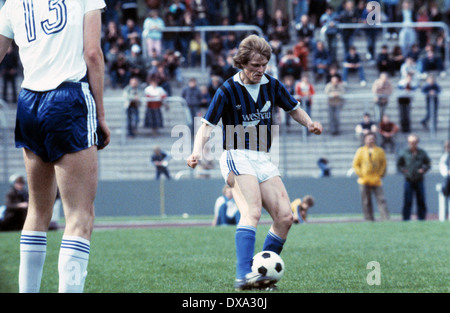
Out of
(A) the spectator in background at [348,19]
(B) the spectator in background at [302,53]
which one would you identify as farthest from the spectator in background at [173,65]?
(A) the spectator in background at [348,19]

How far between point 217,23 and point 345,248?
18000 millimetres

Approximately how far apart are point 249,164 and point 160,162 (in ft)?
51.2

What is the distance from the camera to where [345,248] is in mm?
11016

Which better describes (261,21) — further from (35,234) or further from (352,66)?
(35,234)

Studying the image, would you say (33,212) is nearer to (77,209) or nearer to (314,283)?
(77,209)

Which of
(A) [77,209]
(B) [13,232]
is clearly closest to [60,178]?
(A) [77,209]

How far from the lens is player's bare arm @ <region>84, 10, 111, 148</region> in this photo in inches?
182

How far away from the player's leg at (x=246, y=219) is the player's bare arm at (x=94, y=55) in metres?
2.28

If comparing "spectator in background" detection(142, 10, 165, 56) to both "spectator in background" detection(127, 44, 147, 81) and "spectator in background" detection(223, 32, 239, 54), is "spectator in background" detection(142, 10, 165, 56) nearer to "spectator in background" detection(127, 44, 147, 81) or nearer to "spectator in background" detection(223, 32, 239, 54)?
"spectator in background" detection(127, 44, 147, 81)

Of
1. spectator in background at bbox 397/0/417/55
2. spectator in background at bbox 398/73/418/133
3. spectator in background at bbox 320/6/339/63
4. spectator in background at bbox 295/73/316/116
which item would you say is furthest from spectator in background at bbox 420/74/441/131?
spectator in background at bbox 320/6/339/63

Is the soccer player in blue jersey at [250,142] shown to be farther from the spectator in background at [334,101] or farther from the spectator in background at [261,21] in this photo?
the spectator in background at [261,21]

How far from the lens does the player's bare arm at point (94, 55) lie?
4.62 metres

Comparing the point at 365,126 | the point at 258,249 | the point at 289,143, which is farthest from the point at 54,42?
the point at 365,126

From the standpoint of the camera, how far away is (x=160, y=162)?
22359 mm
